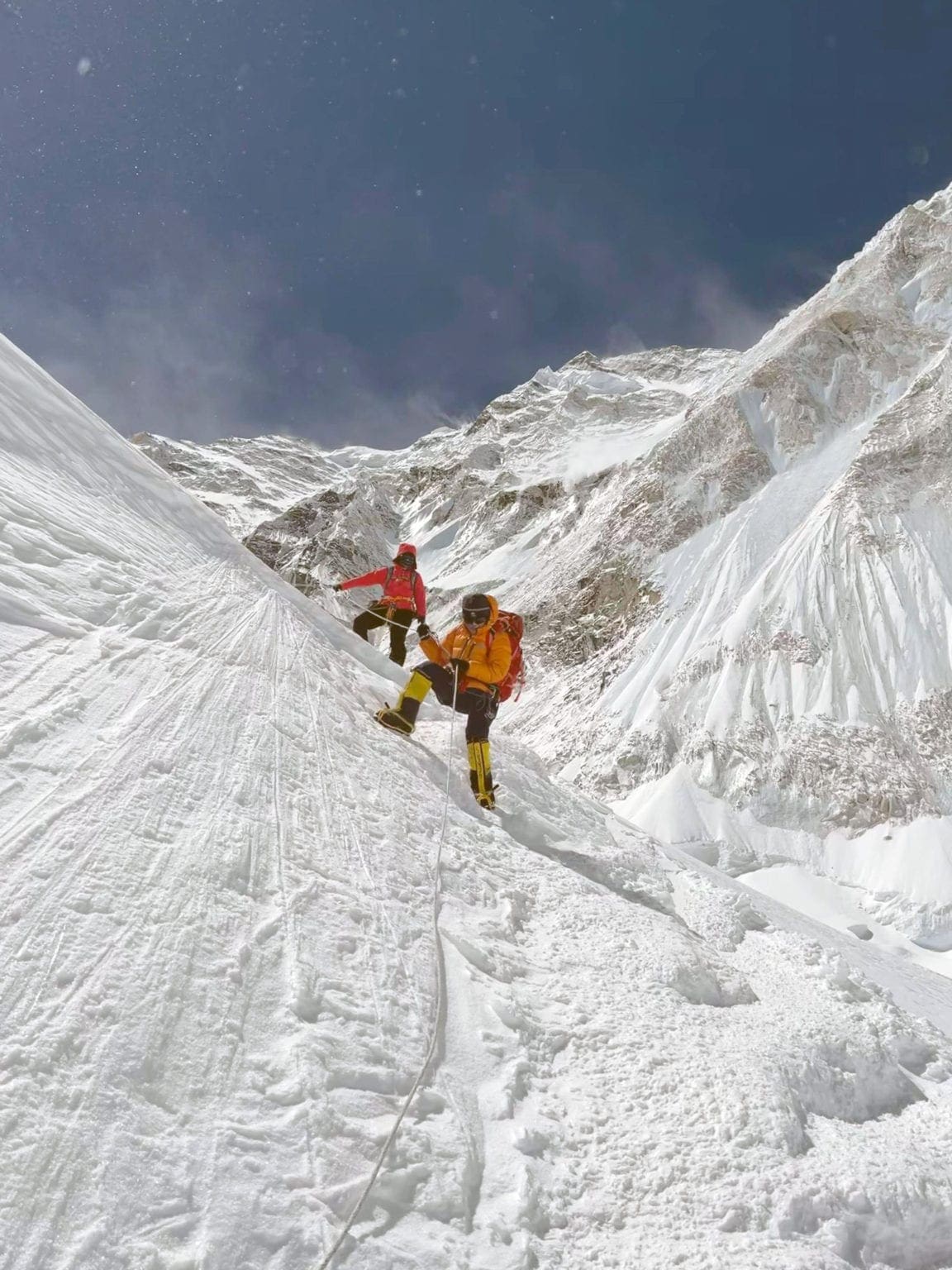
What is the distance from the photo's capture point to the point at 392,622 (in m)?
10.1

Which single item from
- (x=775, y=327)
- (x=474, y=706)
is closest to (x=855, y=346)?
(x=775, y=327)

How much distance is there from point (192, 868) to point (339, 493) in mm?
82942

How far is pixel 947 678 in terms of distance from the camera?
2084 centimetres

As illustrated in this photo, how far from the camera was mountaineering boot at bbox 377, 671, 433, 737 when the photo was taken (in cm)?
661

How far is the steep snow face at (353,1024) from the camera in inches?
84.8

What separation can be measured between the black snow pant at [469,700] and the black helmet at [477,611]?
54 cm

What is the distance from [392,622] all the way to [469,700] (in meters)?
3.86

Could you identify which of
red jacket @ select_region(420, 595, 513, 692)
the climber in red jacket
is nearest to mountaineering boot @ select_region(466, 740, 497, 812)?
red jacket @ select_region(420, 595, 513, 692)

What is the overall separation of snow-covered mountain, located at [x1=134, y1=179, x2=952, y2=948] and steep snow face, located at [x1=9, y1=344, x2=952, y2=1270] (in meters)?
15.7

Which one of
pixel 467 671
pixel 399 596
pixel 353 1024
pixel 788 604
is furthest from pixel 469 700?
pixel 788 604

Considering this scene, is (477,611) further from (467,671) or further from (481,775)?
(481,775)

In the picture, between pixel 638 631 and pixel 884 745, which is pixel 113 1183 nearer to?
pixel 884 745

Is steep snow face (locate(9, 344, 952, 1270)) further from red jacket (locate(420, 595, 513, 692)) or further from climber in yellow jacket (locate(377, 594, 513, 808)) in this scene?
red jacket (locate(420, 595, 513, 692))

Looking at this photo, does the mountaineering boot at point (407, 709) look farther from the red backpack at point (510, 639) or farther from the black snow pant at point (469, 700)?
the red backpack at point (510, 639)
